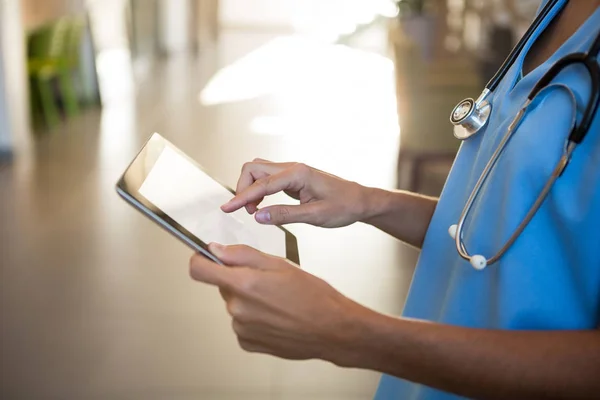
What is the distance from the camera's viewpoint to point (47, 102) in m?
5.92

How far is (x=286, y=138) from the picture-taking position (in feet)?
18.2

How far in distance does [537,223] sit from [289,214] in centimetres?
31

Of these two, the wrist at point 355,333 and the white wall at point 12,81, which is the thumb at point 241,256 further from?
the white wall at point 12,81

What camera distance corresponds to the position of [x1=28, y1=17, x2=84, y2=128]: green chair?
5.88 meters

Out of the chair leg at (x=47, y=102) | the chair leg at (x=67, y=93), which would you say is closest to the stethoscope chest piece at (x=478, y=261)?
the chair leg at (x=47, y=102)

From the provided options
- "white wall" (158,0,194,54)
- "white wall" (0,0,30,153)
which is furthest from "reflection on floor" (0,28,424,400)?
"white wall" (158,0,194,54)

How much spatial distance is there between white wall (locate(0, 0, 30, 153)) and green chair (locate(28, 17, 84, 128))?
1.96ft

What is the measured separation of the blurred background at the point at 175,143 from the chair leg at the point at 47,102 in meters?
0.03

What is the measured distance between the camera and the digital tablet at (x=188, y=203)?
73cm

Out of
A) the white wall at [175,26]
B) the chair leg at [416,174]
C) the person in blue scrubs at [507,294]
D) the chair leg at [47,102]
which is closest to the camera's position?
the person in blue scrubs at [507,294]

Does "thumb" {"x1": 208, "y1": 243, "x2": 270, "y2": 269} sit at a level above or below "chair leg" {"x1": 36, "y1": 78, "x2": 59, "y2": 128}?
above

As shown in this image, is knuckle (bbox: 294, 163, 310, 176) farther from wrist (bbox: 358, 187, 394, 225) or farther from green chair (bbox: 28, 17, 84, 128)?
green chair (bbox: 28, 17, 84, 128)

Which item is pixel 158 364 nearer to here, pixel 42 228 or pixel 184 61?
pixel 42 228

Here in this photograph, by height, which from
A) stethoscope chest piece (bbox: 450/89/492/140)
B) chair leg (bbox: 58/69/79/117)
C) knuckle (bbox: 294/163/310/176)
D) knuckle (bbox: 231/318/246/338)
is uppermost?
stethoscope chest piece (bbox: 450/89/492/140)
